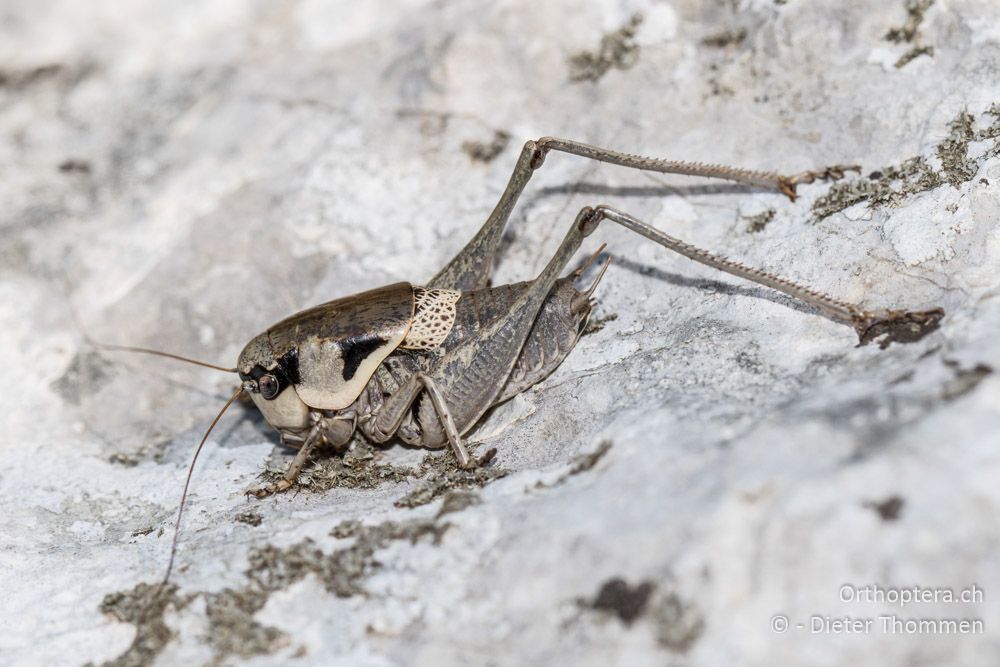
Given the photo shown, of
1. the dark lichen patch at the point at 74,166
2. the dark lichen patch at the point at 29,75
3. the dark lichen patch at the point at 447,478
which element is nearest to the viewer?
the dark lichen patch at the point at 447,478

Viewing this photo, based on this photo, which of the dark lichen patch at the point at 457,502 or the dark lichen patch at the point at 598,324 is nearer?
the dark lichen patch at the point at 457,502

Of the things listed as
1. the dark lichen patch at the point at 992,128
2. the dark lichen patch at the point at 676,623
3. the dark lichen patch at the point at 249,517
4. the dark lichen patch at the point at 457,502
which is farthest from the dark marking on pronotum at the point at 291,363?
the dark lichen patch at the point at 992,128

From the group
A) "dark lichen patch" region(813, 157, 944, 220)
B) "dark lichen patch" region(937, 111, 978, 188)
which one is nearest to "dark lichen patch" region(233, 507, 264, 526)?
"dark lichen patch" region(813, 157, 944, 220)

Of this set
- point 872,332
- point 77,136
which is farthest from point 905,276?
point 77,136

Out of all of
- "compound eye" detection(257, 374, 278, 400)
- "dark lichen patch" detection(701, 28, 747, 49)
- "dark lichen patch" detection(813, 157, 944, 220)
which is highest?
"dark lichen patch" detection(701, 28, 747, 49)

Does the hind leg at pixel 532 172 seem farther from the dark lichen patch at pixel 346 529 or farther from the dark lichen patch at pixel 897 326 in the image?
the dark lichen patch at pixel 346 529

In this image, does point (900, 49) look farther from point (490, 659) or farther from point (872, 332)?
point (490, 659)

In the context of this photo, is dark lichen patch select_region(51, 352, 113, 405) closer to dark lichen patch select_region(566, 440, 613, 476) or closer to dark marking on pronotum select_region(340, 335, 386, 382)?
dark marking on pronotum select_region(340, 335, 386, 382)
